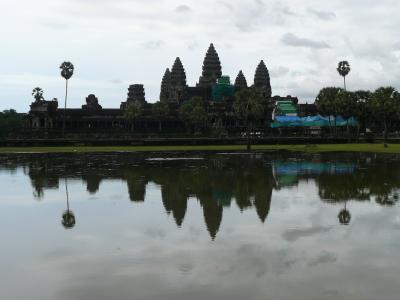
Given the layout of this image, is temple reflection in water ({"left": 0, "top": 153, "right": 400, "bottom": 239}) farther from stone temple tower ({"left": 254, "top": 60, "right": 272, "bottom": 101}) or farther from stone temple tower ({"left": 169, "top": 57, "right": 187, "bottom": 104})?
stone temple tower ({"left": 254, "top": 60, "right": 272, "bottom": 101})

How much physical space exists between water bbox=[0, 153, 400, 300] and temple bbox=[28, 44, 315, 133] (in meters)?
86.0

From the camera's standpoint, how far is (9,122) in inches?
5025

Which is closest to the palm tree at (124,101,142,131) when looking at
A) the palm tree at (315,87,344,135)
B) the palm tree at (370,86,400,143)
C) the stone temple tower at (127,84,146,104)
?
the stone temple tower at (127,84,146,104)

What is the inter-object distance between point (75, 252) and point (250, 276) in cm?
434

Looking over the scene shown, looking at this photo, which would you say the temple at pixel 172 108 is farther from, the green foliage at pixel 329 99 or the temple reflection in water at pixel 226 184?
the temple reflection in water at pixel 226 184

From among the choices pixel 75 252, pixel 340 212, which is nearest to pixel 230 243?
pixel 75 252

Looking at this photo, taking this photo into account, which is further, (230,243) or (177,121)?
(177,121)

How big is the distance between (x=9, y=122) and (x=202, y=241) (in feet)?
404

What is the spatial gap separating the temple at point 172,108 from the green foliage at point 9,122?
9124 millimetres

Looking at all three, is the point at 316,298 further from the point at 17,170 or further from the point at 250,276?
the point at 17,170

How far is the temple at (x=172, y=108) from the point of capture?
119 metres

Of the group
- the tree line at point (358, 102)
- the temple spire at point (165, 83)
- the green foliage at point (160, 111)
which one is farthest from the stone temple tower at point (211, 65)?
the tree line at point (358, 102)

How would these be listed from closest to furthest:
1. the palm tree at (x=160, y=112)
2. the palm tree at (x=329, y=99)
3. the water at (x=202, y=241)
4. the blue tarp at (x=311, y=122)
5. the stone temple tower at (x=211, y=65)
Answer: the water at (x=202, y=241)
the palm tree at (x=329, y=99)
the blue tarp at (x=311, y=122)
the palm tree at (x=160, y=112)
the stone temple tower at (x=211, y=65)

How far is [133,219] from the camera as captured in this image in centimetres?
1662
